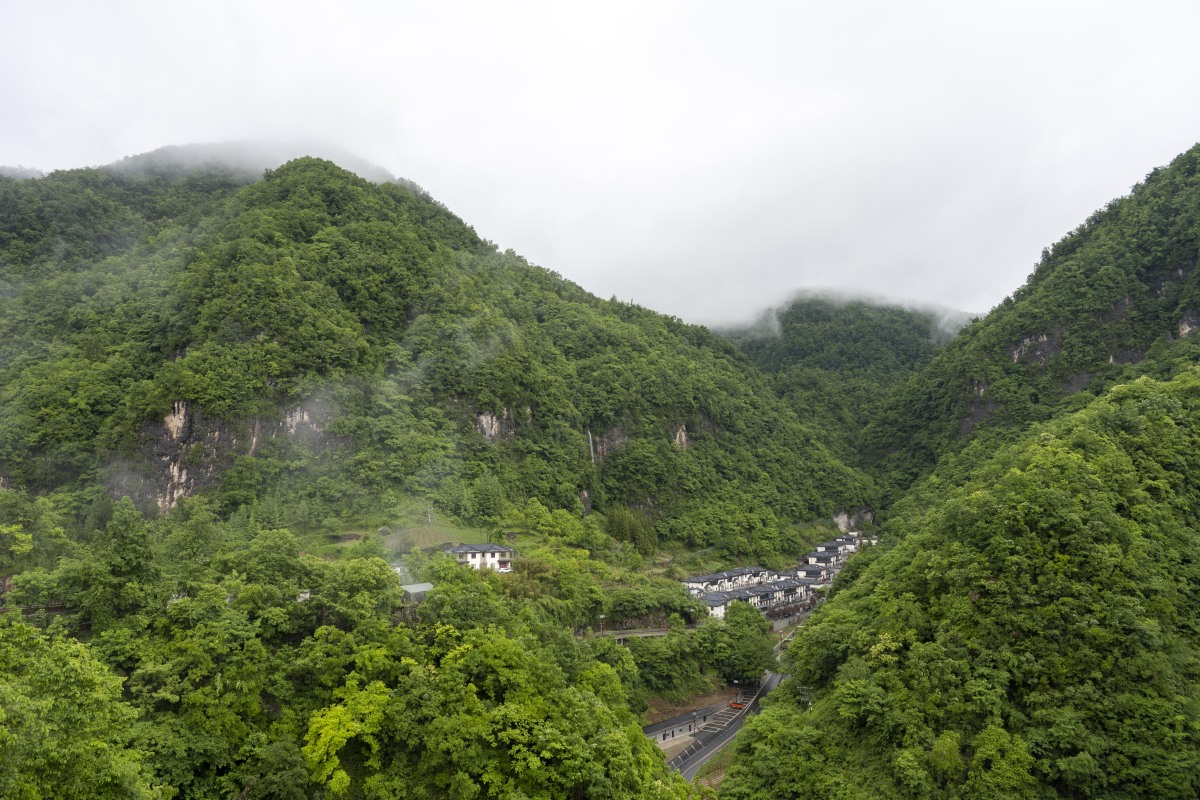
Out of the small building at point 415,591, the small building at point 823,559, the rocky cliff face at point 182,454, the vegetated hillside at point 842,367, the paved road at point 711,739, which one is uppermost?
the vegetated hillside at point 842,367

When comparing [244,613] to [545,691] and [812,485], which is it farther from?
[812,485]

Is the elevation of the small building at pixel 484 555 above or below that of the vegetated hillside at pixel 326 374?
below

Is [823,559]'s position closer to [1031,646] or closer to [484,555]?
[484,555]

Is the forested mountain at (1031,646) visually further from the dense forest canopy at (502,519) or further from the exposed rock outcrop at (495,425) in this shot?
the exposed rock outcrop at (495,425)

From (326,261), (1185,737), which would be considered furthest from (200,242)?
(1185,737)

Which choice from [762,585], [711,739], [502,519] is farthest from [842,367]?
[711,739]

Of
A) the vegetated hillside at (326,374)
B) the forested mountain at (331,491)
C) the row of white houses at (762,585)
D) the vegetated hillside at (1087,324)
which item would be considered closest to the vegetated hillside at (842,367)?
the forested mountain at (331,491)
